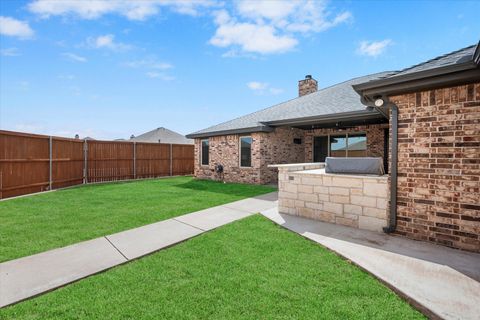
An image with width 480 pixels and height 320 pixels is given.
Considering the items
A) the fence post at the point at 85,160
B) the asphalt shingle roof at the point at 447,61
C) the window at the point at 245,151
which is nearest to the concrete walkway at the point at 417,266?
the asphalt shingle roof at the point at 447,61

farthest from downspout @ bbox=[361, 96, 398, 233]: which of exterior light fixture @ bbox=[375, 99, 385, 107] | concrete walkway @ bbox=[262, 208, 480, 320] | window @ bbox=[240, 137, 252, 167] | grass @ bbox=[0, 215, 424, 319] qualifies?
window @ bbox=[240, 137, 252, 167]

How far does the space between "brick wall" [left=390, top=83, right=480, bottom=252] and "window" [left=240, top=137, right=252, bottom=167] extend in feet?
25.0

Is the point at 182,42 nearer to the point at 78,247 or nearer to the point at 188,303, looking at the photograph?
the point at 78,247

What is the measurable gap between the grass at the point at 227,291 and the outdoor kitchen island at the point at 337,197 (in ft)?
5.15

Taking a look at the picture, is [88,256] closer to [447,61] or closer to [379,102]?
[379,102]

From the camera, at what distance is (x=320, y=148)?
38.8 ft

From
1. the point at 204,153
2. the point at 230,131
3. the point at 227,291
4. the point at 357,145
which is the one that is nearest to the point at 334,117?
the point at 357,145

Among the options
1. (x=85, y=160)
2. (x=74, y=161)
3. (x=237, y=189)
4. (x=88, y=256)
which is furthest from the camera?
(x=85, y=160)

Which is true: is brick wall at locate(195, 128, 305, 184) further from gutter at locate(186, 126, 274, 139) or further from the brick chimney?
the brick chimney

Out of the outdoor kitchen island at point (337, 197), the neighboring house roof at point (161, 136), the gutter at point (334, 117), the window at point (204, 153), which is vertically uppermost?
the neighboring house roof at point (161, 136)

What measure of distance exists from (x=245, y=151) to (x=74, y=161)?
891 cm

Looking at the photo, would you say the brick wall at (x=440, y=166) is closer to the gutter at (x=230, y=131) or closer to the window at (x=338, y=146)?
the gutter at (x=230, y=131)

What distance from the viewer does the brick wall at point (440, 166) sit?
338cm

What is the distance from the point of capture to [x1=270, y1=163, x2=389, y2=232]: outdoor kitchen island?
14.0ft
